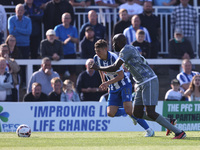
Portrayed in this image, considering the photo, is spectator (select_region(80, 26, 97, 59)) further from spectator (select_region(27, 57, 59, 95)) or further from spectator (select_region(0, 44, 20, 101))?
spectator (select_region(0, 44, 20, 101))

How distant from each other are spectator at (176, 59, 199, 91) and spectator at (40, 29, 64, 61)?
3.77 meters

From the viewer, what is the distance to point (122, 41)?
9289mm

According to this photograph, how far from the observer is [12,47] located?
591 inches

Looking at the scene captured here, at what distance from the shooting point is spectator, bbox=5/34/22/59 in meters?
14.7

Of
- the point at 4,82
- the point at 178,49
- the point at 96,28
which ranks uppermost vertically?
the point at 96,28

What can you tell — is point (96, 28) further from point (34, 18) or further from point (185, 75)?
point (185, 75)

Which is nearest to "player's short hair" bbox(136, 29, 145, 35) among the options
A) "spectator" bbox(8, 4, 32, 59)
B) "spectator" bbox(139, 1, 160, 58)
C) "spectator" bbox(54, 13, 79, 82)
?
"spectator" bbox(139, 1, 160, 58)

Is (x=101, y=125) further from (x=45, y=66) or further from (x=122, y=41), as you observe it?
(x=122, y=41)

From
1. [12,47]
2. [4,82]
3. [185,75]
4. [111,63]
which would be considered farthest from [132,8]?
[111,63]

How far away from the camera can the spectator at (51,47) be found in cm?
1505

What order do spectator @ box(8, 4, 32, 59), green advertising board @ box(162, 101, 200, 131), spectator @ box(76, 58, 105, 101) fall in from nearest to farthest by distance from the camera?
green advertising board @ box(162, 101, 200, 131)
spectator @ box(76, 58, 105, 101)
spectator @ box(8, 4, 32, 59)

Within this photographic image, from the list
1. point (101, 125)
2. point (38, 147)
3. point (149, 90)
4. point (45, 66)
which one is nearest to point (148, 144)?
point (149, 90)

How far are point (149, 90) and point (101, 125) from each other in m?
4.45

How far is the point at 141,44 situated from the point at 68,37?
2315 millimetres
